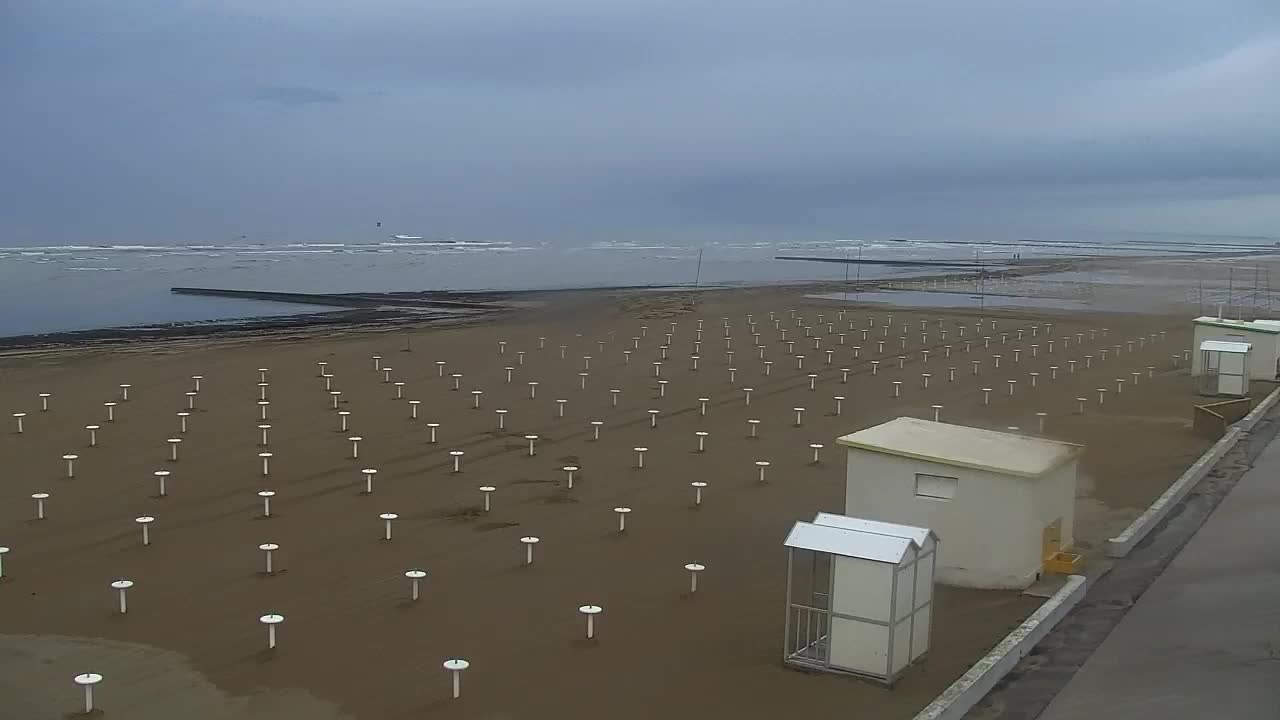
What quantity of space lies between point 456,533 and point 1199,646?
6.84 m

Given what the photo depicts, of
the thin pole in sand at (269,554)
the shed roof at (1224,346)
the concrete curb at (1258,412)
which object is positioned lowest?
the thin pole in sand at (269,554)

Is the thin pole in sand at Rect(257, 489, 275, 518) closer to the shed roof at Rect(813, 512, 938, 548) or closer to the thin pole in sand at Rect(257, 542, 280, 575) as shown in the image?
the thin pole in sand at Rect(257, 542, 280, 575)

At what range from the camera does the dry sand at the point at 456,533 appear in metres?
7.94

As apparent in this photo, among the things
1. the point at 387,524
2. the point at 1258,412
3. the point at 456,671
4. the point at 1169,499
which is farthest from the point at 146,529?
the point at 1258,412

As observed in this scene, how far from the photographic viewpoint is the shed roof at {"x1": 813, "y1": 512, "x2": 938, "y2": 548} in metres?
8.23

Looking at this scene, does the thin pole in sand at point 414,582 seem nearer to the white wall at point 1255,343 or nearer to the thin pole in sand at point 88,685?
the thin pole in sand at point 88,685

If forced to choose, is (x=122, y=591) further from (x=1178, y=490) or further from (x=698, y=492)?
(x=1178, y=490)

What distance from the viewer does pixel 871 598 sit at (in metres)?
8.00

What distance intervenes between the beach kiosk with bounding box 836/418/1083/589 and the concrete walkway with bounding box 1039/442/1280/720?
98 cm

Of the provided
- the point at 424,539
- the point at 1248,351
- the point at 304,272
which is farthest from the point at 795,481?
the point at 304,272

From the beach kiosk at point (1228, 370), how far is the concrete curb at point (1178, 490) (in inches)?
58.3

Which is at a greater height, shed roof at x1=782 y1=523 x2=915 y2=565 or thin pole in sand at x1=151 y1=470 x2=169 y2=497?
shed roof at x1=782 y1=523 x2=915 y2=565

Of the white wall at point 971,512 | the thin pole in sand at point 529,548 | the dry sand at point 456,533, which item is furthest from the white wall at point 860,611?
the thin pole in sand at point 529,548

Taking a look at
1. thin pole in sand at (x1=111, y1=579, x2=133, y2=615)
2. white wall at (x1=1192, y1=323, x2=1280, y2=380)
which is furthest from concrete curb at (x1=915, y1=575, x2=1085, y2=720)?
white wall at (x1=1192, y1=323, x2=1280, y2=380)
